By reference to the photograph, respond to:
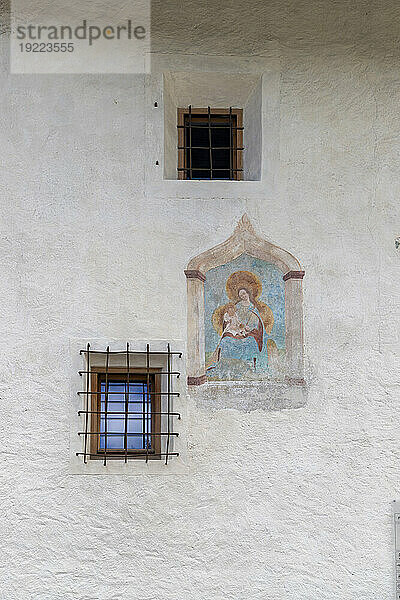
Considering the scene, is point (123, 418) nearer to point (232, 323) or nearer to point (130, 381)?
point (130, 381)

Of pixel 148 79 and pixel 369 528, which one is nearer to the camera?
pixel 369 528

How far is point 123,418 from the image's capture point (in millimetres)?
4633

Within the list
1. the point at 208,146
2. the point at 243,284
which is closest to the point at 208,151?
the point at 208,146

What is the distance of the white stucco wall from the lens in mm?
4418

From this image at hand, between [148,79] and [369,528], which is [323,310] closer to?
[369,528]

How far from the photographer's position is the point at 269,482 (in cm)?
449

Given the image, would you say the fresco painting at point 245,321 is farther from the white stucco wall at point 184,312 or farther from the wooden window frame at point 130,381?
the wooden window frame at point 130,381

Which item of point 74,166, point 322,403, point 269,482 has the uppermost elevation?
point 74,166

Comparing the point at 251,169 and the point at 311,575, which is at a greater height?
the point at 251,169

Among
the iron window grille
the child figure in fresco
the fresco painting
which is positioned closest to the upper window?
the fresco painting

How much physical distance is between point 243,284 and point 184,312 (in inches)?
14.6

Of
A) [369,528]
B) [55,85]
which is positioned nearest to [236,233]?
[55,85]

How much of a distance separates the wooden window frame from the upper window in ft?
3.98

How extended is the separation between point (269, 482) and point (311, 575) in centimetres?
53
